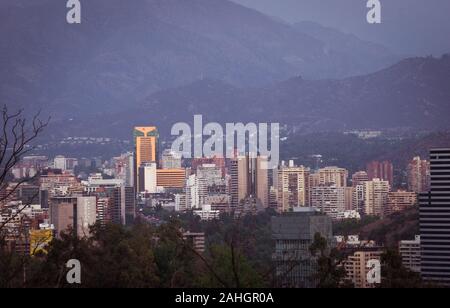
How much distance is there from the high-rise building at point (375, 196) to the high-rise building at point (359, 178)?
0.21m

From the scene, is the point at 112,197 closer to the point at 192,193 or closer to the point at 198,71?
the point at 192,193

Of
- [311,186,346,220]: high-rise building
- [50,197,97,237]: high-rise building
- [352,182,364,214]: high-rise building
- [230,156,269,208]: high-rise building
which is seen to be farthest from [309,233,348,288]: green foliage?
[352,182,364,214]: high-rise building

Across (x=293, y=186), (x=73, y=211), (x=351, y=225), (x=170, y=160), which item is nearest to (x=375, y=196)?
(x=293, y=186)

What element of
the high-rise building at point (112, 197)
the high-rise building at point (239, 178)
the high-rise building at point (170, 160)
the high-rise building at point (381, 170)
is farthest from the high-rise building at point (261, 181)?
the high-rise building at point (112, 197)

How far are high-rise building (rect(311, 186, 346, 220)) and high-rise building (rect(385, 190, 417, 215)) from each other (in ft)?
2.68

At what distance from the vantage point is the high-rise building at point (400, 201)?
16594mm

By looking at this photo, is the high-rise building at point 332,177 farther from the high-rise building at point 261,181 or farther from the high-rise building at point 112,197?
the high-rise building at point 112,197

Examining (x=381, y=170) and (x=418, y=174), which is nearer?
(x=418, y=174)

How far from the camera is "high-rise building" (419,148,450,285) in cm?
1003

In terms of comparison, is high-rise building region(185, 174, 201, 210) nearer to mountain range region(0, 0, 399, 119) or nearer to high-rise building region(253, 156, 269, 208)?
high-rise building region(253, 156, 269, 208)

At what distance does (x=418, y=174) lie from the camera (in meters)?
17.8

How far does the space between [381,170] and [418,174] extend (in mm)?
3891
